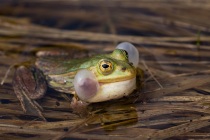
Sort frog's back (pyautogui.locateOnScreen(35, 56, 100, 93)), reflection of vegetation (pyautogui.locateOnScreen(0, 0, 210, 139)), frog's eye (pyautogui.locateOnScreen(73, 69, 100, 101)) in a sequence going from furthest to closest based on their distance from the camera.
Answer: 1. frog's back (pyautogui.locateOnScreen(35, 56, 100, 93))
2. frog's eye (pyautogui.locateOnScreen(73, 69, 100, 101))
3. reflection of vegetation (pyautogui.locateOnScreen(0, 0, 210, 139))

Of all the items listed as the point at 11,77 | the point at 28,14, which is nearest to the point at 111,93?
the point at 11,77

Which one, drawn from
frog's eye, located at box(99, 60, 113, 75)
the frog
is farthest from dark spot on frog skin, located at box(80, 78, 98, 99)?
frog's eye, located at box(99, 60, 113, 75)

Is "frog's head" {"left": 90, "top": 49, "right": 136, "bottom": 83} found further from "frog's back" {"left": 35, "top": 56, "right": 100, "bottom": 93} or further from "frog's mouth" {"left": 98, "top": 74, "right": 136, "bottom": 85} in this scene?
"frog's back" {"left": 35, "top": 56, "right": 100, "bottom": 93}

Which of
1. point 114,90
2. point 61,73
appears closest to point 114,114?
point 114,90

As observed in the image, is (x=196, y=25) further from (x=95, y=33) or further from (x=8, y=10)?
(x=8, y=10)

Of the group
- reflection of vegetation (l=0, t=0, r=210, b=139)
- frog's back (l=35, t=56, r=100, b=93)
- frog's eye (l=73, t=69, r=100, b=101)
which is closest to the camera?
reflection of vegetation (l=0, t=0, r=210, b=139)

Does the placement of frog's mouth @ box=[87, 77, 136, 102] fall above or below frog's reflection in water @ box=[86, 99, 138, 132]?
above

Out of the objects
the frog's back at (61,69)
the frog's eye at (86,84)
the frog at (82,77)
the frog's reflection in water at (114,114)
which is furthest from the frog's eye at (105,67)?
the frog's reflection in water at (114,114)
